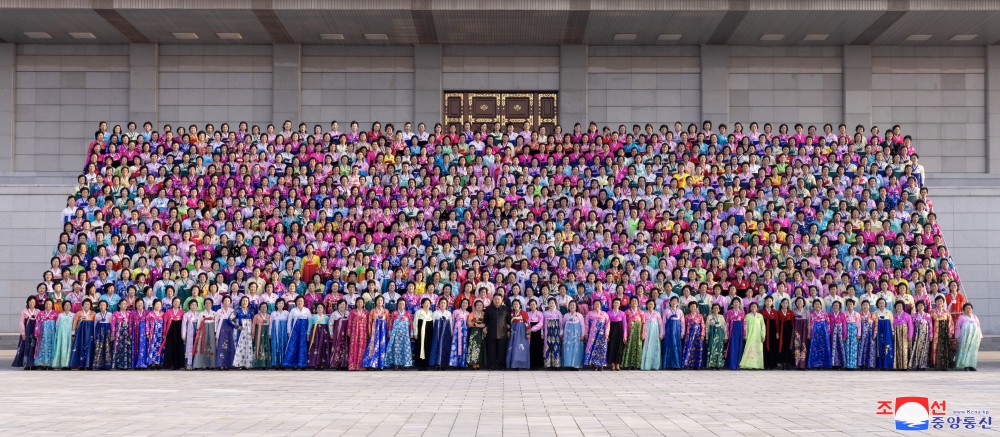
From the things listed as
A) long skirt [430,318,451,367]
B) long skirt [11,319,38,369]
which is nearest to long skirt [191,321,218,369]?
long skirt [11,319,38,369]

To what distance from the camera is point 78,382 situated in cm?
1609

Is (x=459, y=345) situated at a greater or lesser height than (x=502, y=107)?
lesser

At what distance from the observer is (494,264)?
68.0 ft

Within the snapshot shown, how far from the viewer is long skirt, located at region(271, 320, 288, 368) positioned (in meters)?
19.6

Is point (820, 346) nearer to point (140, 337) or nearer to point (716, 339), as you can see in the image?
point (716, 339)

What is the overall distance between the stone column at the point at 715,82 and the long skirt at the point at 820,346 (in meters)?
12.8

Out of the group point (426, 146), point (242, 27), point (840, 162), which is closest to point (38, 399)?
point (426, 146)

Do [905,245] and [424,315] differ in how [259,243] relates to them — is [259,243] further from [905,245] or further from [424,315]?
[905,245]

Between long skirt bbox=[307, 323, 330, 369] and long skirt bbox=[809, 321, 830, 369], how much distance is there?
25.1ft

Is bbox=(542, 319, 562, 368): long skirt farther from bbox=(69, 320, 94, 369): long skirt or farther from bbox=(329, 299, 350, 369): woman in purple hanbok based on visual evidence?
bbox=(69, 320, 94, 369): long skirt

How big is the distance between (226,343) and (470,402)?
7.86 metres

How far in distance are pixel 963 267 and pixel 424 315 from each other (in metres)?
13.8

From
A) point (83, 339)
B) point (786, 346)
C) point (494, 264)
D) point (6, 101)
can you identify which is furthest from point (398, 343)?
point (6, 101)

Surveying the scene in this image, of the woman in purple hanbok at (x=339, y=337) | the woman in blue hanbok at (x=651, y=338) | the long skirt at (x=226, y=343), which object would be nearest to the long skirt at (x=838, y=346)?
the woman in blue hanbok at (x=651, y=338)
